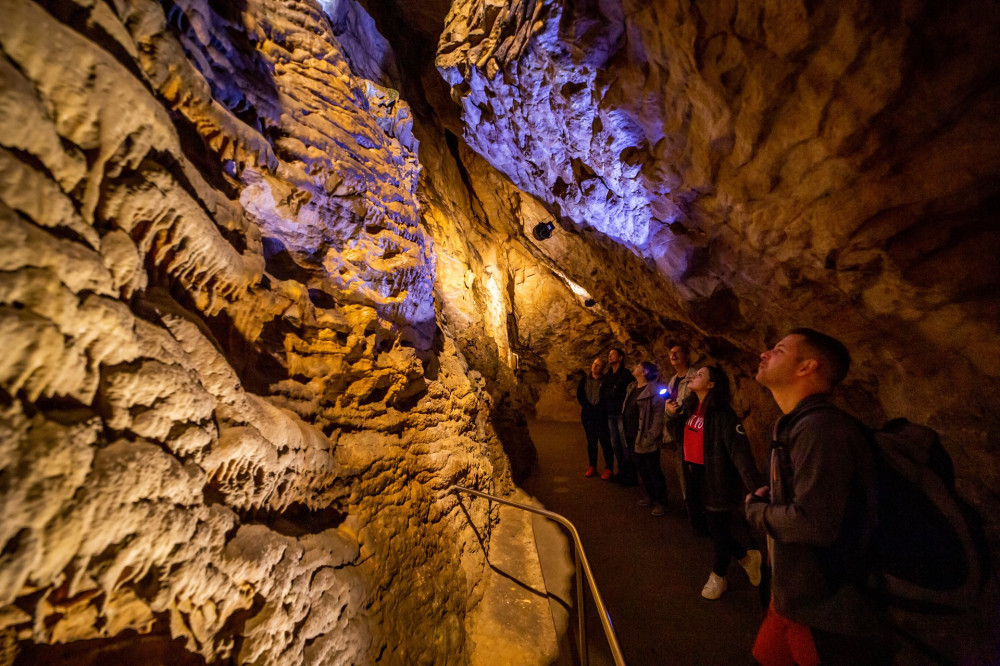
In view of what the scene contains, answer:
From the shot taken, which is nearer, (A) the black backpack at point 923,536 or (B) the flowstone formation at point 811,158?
(A) the black backpack at point 923,536

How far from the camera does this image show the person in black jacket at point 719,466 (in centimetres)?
287

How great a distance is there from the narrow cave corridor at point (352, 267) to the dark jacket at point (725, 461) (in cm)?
123

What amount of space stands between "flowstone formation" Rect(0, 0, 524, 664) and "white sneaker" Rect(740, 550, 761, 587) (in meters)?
2.40

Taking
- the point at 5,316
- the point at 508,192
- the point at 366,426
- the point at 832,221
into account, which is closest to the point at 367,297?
the point at 366,426

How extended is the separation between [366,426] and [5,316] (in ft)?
6.84

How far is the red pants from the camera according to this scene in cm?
152

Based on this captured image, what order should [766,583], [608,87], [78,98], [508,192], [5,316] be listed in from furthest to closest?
[508,192] < [608,87] < [766,583] < [78,98] < [5,316]

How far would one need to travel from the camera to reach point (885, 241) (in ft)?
8.73

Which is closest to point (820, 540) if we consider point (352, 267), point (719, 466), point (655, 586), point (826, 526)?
point (826, 526)

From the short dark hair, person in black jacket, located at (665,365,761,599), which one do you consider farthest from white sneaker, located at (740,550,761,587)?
the short dark hair

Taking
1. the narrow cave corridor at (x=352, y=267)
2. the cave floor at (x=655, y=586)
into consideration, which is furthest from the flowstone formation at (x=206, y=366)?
the cave floor at (x=655, y=586)

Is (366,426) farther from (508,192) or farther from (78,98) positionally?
(508,192)

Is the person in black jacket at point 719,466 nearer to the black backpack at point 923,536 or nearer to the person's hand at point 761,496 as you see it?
the person's hand at point 761,496

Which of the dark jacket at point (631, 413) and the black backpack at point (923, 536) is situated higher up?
the dark jacket at point (631, 413)
